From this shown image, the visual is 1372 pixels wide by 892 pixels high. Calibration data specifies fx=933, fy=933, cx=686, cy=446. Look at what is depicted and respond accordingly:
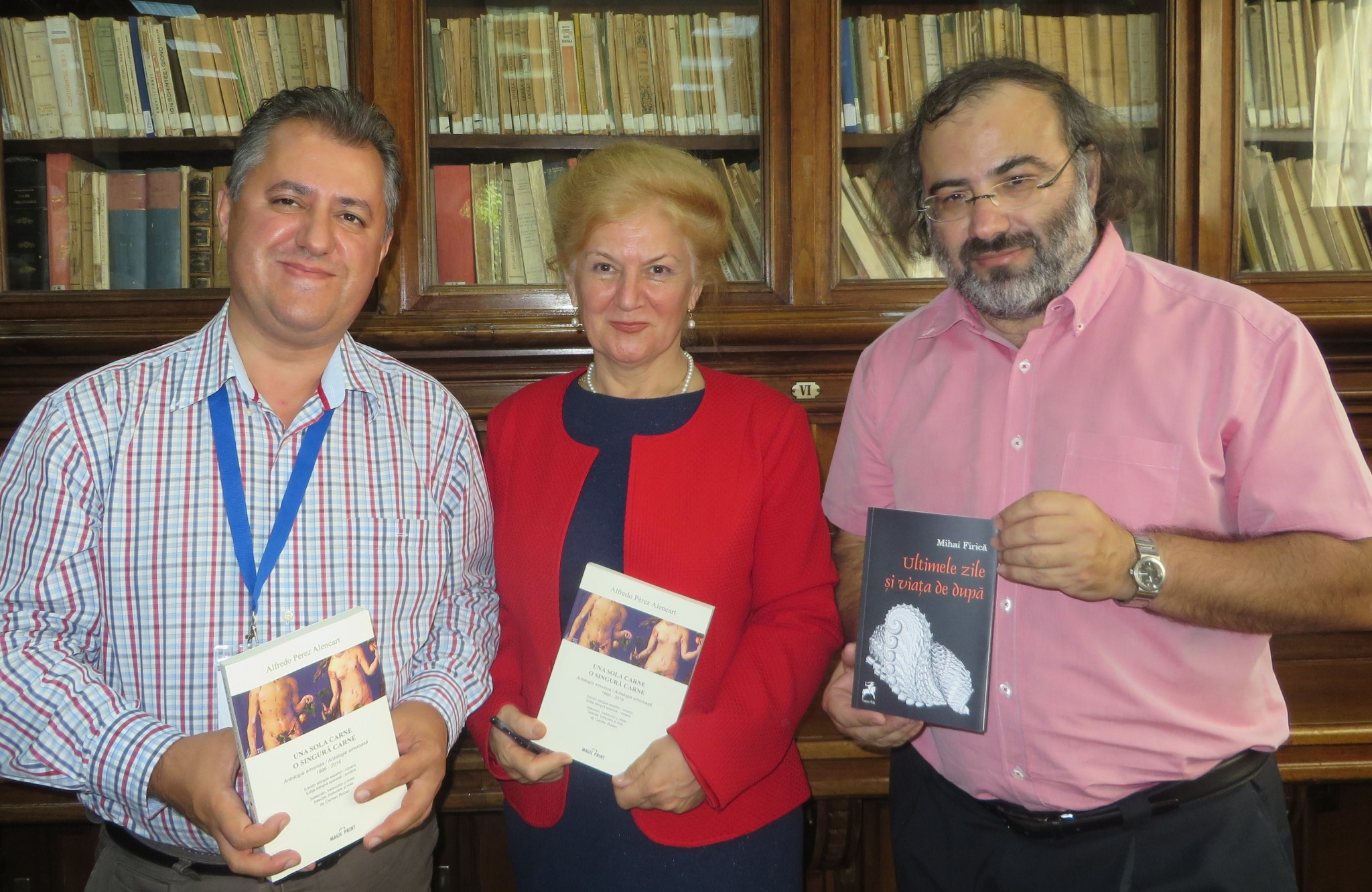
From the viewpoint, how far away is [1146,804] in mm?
Result: 1236

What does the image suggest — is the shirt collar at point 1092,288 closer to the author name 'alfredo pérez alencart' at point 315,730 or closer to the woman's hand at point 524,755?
the woman's hand at point 524,755

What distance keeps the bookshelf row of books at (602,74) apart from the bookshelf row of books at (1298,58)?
1.19 meters

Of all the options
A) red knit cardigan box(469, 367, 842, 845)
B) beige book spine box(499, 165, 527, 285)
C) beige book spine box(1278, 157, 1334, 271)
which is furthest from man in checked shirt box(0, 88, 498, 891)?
beige book spine box(1278, 157, 1334, 271)

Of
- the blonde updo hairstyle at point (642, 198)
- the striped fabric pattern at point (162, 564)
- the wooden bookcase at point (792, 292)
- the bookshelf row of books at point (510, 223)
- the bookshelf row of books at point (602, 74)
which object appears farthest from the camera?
the bookshelf row of books at point (602, 74)

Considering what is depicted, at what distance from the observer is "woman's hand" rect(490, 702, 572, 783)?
1358mm

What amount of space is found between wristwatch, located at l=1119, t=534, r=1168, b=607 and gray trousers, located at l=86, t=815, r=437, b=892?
1.07 m

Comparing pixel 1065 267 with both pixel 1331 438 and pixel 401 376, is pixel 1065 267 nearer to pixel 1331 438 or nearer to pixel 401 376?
pixel 1331 438

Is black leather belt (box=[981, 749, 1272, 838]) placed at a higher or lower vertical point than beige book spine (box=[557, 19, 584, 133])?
lower

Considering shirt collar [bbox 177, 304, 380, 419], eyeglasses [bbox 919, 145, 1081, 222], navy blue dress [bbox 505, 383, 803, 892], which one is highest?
eyeglasses [bbox 919, 145, 1081, 222]

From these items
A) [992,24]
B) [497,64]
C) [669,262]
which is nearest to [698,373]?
[669,262]

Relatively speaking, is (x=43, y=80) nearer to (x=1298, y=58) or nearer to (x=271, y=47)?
(x=271, y=47)

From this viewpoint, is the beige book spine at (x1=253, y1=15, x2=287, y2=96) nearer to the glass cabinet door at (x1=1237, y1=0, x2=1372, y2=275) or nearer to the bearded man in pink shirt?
the bearded man in pink shirt

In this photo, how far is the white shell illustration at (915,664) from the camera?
3.97 feet

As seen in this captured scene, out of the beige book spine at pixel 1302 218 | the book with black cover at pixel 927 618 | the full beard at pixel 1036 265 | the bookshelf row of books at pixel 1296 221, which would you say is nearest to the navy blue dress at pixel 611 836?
the book with black cover at pixel 927 618
